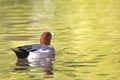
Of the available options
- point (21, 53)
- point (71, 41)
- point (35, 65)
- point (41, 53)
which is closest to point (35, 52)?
point (41, 53)

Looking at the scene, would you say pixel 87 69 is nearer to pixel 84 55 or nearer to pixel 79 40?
pixel 84 55

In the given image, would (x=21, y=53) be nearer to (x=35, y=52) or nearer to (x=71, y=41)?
(x=35, y=52)

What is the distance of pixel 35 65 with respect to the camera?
14.5 metres

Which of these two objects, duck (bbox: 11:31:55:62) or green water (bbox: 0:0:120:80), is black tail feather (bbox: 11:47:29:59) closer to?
duck (bbox: 11:31:55:62)

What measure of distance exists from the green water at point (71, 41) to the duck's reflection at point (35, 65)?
0.31 ft

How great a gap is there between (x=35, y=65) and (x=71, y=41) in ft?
14.2

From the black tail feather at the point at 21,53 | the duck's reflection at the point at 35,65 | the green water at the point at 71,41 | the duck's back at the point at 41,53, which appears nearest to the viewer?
the green water at the point at 71,41

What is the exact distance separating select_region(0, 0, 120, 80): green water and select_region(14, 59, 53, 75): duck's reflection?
10cm

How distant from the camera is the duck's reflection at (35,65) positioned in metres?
13.9

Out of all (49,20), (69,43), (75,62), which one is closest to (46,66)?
(75,62)

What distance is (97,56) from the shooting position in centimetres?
1564

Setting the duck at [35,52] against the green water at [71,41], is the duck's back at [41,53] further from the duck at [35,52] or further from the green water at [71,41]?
the green water at [71,41]

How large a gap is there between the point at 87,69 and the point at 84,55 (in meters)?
1.87

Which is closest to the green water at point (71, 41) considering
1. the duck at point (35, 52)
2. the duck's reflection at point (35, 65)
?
the duck's reflection at point (35, 65)
